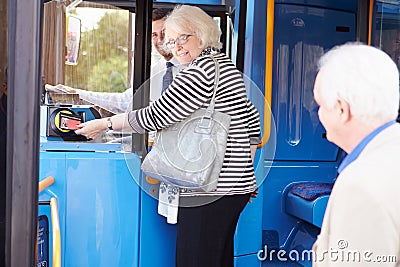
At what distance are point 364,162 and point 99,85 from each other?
2361 millimetres

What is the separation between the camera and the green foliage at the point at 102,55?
351 centimetres

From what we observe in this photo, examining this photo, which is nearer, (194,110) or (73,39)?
(194,110)

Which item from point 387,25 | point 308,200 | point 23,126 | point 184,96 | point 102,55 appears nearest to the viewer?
point 23,126

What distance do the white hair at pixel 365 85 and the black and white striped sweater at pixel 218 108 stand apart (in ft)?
3.84

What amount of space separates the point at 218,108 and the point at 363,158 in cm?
128

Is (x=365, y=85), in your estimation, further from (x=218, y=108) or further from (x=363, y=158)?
(x=218, y=108)

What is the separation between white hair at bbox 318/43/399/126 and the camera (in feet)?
4.82

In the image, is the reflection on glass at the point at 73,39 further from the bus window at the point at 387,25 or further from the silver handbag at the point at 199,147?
the bus window at the point at 387,25

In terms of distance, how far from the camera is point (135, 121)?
2770 mm

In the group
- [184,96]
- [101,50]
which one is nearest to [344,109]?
[184,96]

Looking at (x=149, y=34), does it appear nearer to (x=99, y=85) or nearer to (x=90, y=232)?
(x=99, y=85)

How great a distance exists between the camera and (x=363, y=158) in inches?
58.1

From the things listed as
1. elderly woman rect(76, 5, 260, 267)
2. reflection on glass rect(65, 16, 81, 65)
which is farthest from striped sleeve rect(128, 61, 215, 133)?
reflection on glass rect(65, 16, 81, 65)

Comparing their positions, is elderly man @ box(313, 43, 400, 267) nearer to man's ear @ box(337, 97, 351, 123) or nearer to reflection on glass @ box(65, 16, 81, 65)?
man's ear @ box(337, 97, 351, 123)
